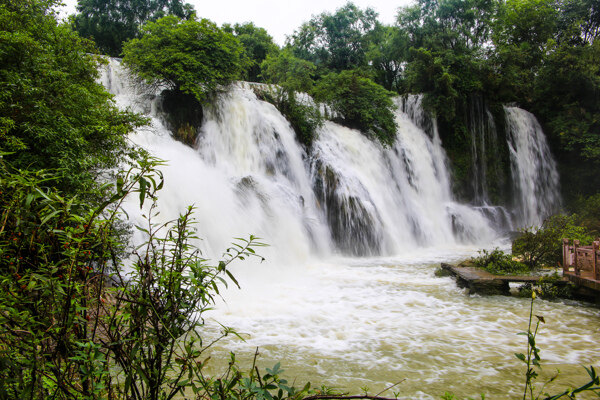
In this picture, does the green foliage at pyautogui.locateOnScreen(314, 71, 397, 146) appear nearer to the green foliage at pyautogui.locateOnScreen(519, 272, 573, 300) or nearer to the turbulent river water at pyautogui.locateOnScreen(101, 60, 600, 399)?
the turbulent river water at pyautogui.locateOnScreen(101, 60, 600, 399)

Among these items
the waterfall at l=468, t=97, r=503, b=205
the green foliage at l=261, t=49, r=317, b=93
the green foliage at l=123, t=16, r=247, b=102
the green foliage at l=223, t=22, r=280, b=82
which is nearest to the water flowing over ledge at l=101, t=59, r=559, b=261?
the green foliage at l=123, t=16, r=247, b=102

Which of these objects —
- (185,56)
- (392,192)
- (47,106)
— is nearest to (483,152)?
(392,192)

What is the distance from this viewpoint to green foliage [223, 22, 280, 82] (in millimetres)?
28728

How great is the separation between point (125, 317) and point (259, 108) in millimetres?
13716

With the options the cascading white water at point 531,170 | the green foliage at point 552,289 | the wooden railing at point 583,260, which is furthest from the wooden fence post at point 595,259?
the cascading white water at point 531,170

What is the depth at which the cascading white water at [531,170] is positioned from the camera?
20031 mm

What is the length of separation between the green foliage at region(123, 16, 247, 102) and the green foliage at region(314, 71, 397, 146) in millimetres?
5093

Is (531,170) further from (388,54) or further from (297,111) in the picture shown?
(297,111)

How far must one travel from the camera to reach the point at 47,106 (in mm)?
5816

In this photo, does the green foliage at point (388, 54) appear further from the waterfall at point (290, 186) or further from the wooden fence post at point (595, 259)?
the wooden fence post at point (595, 259)

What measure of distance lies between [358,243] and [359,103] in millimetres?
7973

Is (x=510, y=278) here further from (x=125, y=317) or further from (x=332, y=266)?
(x=125, y=317)

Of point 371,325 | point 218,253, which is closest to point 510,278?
point 371,325

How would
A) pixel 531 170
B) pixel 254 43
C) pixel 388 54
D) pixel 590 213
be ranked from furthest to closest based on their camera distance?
1. pixel 254 43
2. pixel 388 54
3. pixel 531 170
4. pixel 590 213
